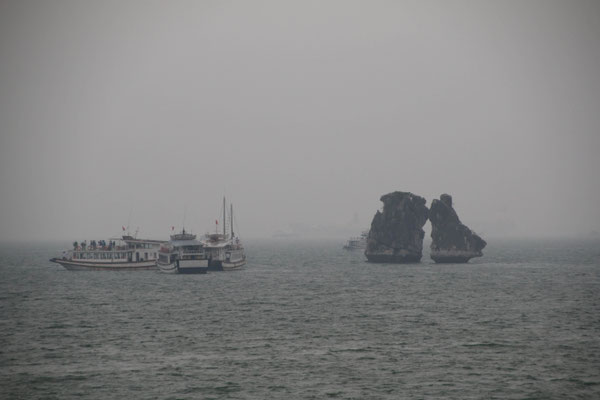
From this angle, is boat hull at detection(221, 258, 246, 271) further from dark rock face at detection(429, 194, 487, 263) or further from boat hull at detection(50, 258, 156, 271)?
dark rock face at detection(429, 194, 487, 263)

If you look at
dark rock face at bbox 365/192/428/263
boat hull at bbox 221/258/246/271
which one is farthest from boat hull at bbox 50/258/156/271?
dark rock face at bbox 365/192/428/263

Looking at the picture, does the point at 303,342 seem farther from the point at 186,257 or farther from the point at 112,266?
the point at 112,266

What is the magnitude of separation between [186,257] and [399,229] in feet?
177

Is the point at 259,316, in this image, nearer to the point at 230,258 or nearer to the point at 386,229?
the point at 230,258

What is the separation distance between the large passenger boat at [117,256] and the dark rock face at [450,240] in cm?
6071

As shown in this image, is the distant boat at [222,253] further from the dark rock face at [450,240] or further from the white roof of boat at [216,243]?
the dark rock face at [450,240]

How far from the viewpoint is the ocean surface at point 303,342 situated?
38625mm

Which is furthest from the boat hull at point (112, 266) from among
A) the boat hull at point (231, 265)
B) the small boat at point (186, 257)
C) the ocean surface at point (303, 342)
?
the ocean surface at point (303, 342)

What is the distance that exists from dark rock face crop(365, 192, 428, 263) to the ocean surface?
53233 mm

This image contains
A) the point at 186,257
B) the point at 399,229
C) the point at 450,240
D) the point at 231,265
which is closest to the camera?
the point at 186,257

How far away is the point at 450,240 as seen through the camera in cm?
14762

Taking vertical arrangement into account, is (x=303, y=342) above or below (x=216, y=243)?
below

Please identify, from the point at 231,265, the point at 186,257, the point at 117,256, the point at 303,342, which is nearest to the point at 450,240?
the point at 231,265

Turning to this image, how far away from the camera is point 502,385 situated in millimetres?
38750
